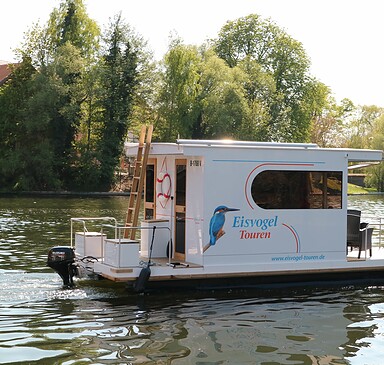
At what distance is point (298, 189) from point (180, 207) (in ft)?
7.78

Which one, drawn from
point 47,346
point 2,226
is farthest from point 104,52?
point 47,346

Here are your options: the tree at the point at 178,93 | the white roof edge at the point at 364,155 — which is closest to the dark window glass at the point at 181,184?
the white roof edge at the point at 364,155

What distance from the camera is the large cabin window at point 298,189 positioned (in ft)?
45.9

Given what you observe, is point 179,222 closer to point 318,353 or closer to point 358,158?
point 358,158

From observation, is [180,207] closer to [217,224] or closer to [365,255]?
[217,224]

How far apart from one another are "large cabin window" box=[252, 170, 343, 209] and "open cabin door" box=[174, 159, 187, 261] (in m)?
1.40

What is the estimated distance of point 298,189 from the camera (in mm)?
14258

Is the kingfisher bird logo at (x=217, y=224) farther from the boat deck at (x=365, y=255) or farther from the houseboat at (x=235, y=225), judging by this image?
the boat deck at (x=365, y=255)

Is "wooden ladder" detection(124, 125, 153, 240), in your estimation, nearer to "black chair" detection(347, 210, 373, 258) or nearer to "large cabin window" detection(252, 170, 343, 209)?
"large cabin window" detection(252, 170, 343, 209)

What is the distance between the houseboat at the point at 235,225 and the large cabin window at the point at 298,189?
2 centimetres

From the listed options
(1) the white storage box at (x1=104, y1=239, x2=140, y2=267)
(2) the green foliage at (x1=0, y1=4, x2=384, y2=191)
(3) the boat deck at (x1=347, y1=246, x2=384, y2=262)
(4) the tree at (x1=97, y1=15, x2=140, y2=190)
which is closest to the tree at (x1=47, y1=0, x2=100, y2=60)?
(2) the green foliage at (x1=0, y1=4, x2=384, y2=191)

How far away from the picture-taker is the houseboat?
13430 millimetres

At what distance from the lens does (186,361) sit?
31.5 feet

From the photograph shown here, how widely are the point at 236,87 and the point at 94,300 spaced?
1842 inches
